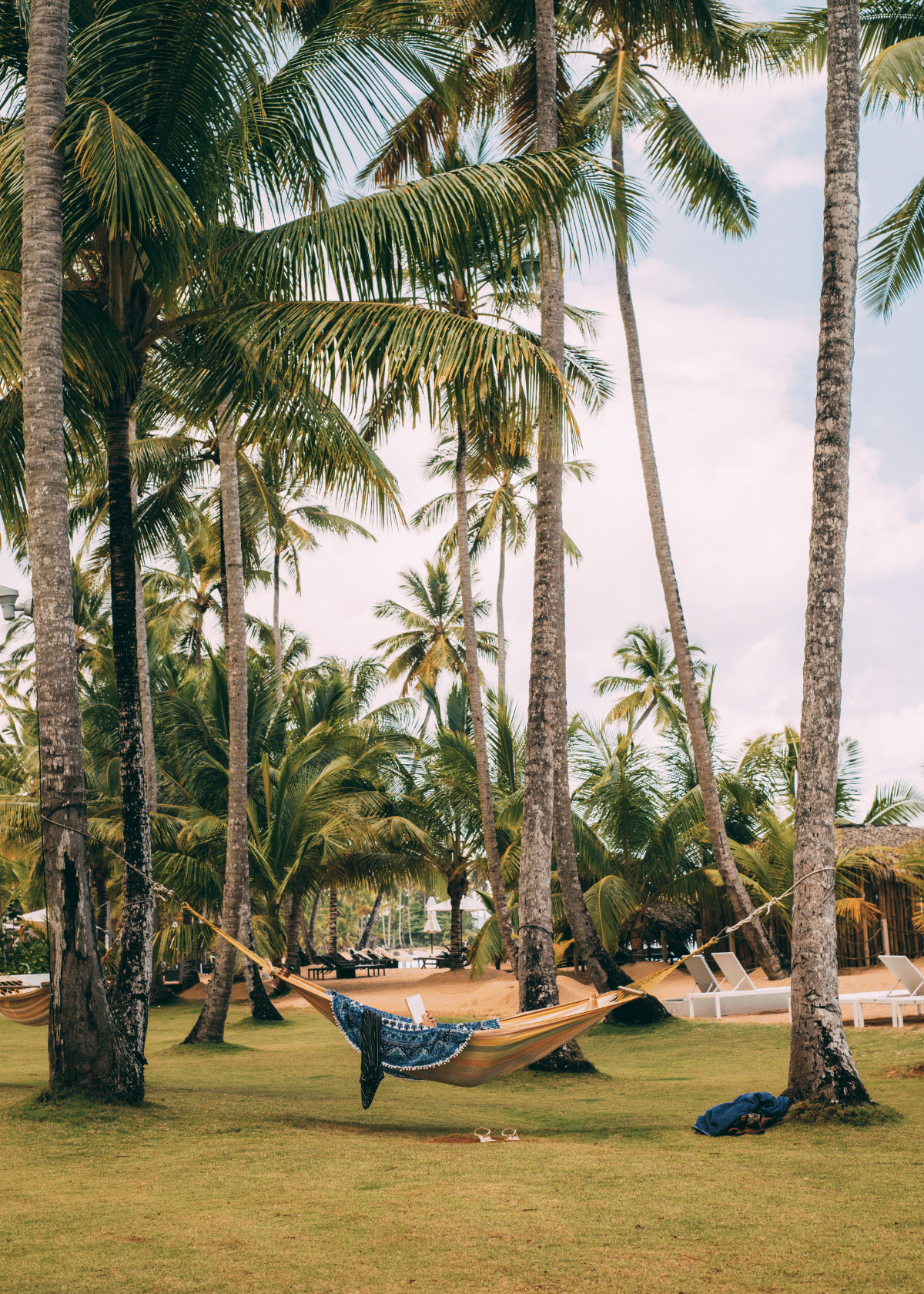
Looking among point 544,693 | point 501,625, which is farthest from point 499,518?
point 544,693

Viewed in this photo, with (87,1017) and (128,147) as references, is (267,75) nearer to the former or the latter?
(128,147)

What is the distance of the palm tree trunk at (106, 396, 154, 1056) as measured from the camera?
7.50 m

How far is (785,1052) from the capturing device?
955 cm

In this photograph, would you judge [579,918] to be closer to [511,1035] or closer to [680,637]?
[680,637]

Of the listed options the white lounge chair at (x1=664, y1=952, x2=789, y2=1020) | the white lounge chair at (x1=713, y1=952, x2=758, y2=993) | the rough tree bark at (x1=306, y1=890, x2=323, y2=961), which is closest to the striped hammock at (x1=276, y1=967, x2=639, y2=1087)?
the white lounge chair at (x1=664, y1=952, x2=789, y2=1020)

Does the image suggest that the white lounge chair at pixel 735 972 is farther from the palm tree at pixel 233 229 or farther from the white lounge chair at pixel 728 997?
the palm tree at pixel 233 229

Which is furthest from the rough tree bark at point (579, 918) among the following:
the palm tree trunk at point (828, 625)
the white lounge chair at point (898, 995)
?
the palm tree trunk at point (828, 625)

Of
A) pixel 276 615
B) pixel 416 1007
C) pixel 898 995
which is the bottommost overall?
pixel 898 995

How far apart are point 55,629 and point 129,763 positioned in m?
1.25

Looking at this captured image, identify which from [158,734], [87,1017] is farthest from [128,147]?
[158,734]

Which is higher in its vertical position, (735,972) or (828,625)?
(828,625)

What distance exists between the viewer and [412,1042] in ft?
20.7

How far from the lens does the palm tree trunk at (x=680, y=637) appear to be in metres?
13.5

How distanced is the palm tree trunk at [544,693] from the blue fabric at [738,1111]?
294 centimetres
